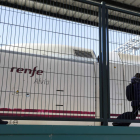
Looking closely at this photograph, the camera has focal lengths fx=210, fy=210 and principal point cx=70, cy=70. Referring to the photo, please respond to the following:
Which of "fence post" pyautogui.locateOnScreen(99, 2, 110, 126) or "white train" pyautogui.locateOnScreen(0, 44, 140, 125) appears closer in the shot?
"fence post" pyautogui.locateOnScreen(99, 2, 110, 126)

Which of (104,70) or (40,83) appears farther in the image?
(40,83)

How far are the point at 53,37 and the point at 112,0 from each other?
5.01 m

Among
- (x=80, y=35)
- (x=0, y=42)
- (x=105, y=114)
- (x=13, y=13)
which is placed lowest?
(x=105, y=114)

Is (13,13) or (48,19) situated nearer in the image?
(13,13)

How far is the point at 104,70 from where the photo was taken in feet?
13.4

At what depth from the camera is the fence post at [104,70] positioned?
3.94 m

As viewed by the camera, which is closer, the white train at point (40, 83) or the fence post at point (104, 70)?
the fence post at point (104, 70)

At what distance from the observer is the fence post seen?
394cm

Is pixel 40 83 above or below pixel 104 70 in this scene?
below

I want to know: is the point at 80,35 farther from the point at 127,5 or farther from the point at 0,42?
the point at 127,5
